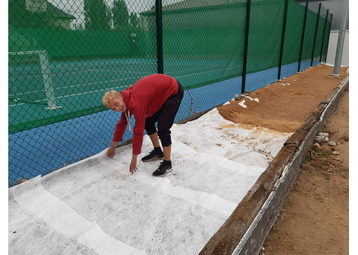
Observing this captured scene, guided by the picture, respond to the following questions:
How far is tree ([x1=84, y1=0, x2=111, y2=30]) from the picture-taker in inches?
141

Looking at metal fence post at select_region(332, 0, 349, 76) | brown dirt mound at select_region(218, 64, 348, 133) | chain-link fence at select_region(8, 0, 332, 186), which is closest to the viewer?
chain-link fence at select_region(8, 0, 332, 186)

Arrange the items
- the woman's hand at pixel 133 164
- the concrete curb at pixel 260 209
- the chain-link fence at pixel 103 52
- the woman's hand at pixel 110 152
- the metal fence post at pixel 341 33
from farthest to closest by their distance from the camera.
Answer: the metal fence post at pixel 341 33
the chain-link fence at pixel 103 52
the woman's hand at pixel 110 152
the woman's hand at pixel 133 164
the concrete curb at pixel 260 209

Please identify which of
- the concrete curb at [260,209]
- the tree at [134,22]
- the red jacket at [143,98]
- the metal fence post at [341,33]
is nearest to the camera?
the concrete curb at [260,209]

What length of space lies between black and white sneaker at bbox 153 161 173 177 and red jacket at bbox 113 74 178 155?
433 mm

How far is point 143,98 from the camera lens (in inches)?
100

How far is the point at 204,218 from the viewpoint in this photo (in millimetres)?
2162

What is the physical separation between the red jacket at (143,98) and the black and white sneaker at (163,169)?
433mm

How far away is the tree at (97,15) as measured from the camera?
357 cm

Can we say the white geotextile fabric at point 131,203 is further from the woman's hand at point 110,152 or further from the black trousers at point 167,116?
the black trousers at point 167,116

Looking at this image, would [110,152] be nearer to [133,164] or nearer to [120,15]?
[133,164]

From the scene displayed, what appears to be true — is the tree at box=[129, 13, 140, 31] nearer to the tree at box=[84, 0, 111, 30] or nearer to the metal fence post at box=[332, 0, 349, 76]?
the tree at box=[84, 0, 111, 30]

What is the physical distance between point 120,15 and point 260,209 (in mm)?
3468

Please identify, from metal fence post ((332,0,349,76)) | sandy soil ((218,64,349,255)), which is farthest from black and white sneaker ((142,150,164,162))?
metal fence post ((332,0,349,76))

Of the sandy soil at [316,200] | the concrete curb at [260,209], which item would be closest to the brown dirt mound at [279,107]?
the sandy soil at [316,200]
